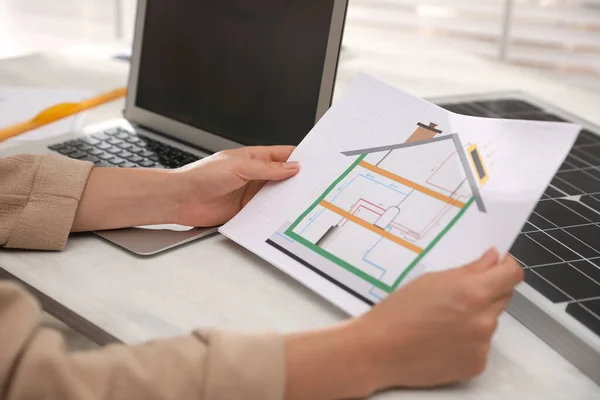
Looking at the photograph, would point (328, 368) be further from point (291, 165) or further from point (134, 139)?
point (134, 139)

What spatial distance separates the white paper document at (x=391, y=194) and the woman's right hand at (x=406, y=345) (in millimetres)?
48

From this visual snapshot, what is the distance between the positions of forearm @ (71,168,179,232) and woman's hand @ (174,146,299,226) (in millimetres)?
15

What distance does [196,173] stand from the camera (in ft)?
2.65

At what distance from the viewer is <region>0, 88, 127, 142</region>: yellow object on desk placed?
1.08 metres

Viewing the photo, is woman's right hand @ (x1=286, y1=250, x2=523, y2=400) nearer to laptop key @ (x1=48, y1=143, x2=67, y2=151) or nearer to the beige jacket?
the beige jacket

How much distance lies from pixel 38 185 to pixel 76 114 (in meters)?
0.44

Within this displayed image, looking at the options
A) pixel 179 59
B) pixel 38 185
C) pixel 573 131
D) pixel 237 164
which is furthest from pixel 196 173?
pixel 573 131

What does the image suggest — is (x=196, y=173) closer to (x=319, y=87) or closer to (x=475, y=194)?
(x=319, y=87)

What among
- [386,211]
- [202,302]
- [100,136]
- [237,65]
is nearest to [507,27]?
[237,65]

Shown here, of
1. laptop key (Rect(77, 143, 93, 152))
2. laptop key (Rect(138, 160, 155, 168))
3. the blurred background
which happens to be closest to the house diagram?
laptop key (Rect(138, 160, 155, 168))

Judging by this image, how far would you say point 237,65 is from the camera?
98 centimetres

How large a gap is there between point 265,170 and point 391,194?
15cm

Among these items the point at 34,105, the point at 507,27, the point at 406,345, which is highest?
the point at 507,27

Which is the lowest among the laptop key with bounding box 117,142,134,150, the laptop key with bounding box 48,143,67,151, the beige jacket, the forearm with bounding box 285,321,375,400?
the laptop key with bounding box 48,143,67,151
